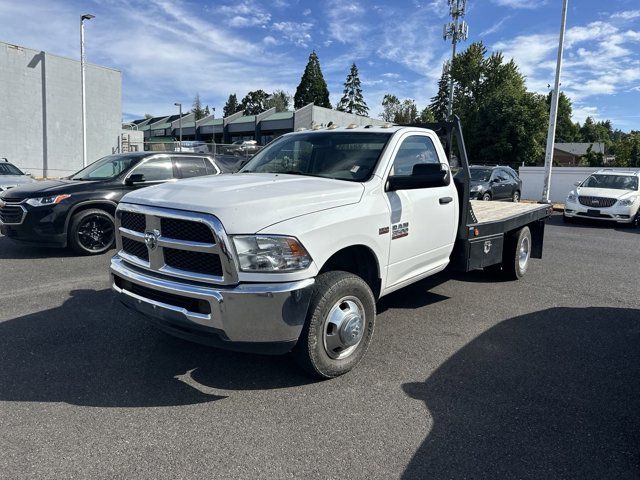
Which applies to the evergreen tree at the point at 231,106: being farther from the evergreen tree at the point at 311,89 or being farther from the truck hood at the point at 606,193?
the truck hood at the point at 606,193

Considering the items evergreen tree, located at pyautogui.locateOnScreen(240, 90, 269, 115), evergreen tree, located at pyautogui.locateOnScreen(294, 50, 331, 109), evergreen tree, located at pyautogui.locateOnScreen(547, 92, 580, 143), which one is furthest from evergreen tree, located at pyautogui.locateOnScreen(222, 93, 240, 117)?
evergreen tree, located at pyautogui.locateOnScreen(547, 92, 580, 143)

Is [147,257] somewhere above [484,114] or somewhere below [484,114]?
below

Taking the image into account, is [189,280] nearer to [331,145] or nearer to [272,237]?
[272,237]

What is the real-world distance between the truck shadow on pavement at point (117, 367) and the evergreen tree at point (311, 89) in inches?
3296

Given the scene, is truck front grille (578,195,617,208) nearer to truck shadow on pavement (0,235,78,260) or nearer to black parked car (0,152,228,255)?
black parked car (0,152,228,255)

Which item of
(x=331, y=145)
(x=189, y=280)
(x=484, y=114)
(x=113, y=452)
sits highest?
(x=484, y=114)

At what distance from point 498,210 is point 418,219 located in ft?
9.62

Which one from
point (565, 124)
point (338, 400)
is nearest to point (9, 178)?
point (338, 400)

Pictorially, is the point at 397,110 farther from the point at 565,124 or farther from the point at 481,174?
the point at 481,174

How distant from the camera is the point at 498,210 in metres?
6.77

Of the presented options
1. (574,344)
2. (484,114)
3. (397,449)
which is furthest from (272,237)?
(484,114)

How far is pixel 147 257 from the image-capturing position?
353cm

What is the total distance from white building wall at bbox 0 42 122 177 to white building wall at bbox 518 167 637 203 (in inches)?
992

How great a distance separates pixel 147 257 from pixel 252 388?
4.13 ft
